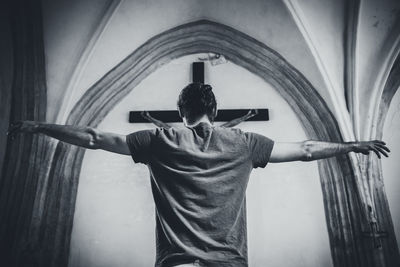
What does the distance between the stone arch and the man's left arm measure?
2062 mm

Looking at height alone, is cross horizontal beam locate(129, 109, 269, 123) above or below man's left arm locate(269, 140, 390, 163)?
above

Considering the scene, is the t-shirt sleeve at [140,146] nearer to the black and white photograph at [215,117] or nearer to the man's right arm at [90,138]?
the man's right arm at [90,138]

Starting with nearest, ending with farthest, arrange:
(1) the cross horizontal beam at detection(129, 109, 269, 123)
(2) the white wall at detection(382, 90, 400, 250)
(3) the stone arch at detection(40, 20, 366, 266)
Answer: (3) the stone arch at detection(40, 20, 366, 266)
(2) the white wall at detection(382, 90, 400, 250)
(1) the cross horizontal beam at detection(129, 109, 269, 123)

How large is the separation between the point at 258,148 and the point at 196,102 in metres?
0.51

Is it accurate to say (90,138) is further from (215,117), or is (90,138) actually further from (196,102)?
(215,117)

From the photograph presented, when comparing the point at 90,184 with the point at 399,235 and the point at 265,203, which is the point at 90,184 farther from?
the point at 399,235

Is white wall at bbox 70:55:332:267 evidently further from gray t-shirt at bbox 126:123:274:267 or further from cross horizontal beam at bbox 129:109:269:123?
gray t-shirt at bbox 126:123:274:267

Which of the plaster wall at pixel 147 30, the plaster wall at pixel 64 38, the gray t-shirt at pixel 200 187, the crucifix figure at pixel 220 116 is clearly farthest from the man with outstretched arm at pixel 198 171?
the plaster wall at pixel 147 30

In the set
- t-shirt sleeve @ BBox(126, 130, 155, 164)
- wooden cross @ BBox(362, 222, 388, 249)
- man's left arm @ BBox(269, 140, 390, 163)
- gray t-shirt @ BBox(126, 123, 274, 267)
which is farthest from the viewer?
wooden cross @ BBox(362, 222, 388, 249)

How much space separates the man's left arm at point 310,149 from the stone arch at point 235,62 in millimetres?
2062

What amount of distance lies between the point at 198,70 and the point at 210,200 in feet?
12.1

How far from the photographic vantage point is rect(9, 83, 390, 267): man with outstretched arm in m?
1.47

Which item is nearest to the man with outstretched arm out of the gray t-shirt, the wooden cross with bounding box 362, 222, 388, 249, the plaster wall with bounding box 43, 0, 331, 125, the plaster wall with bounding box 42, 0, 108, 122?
the gray t-shirt

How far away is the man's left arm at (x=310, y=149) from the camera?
1901mm
